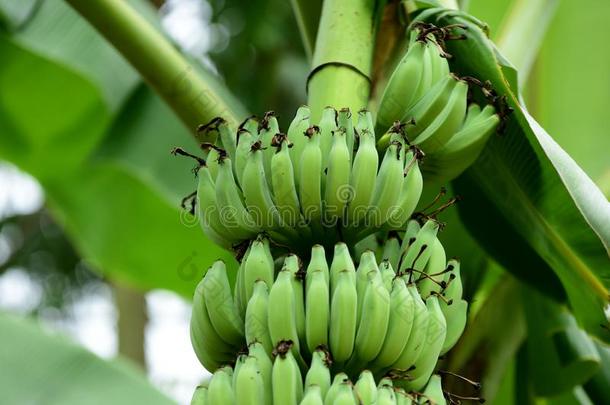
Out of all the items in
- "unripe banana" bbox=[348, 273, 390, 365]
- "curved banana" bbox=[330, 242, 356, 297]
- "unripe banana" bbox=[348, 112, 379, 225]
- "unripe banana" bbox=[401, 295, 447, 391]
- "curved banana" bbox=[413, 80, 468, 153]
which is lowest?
"unripe banana" bbox=[401, 295, 447, 391]

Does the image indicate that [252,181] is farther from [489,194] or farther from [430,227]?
[489,194]

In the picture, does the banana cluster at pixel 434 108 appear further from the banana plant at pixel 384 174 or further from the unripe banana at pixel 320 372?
the unripe banana at pixel 320 372

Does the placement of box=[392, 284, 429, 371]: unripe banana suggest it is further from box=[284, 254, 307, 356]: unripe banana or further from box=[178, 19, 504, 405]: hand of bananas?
box=[284, 254, 307, 356]: unripe banana

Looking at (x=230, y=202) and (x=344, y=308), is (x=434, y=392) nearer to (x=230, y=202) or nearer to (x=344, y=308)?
(x=344, y=308)

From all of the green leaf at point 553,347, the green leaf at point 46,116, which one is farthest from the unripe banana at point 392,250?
the green leaf at point 46,116

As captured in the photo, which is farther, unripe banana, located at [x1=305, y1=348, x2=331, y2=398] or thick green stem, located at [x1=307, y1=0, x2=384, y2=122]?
thick green stem, located at [x1=307, y1=0, x2=384, y2=122]

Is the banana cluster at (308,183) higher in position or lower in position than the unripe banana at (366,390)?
higher

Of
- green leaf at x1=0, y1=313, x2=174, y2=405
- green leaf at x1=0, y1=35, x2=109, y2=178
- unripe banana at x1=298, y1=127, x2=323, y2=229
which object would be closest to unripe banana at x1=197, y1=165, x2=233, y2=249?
unripe banana at x1=298, y1=127, x2=323, y2=229

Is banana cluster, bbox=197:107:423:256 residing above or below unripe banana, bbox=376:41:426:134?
below
